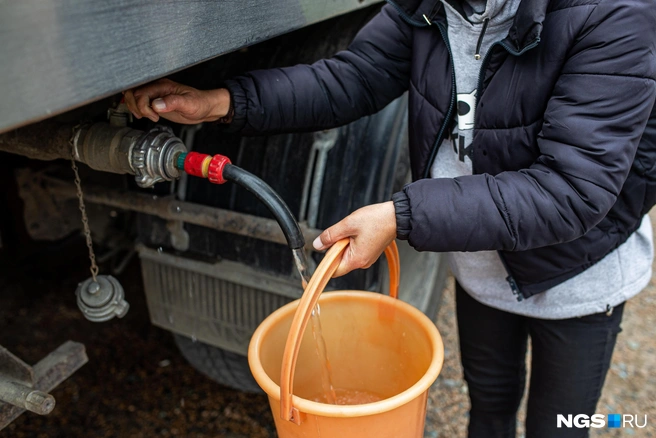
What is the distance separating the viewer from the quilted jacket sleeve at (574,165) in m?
0.91

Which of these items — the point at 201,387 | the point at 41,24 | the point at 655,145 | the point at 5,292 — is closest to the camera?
the point at 41,24

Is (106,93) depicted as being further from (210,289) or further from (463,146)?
(210,289)

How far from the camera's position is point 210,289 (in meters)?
1.58

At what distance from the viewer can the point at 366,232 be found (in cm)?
96

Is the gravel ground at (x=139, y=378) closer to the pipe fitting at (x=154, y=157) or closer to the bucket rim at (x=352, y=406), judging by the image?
the bucket rim at (x=352, y=406)

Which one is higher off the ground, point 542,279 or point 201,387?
point 542,279

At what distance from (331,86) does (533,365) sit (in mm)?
802

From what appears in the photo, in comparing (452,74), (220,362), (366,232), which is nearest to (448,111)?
(452,74)

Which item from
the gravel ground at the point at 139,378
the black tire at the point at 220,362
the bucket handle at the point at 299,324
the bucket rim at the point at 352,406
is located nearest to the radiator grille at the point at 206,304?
the black tire at the point at 220,362


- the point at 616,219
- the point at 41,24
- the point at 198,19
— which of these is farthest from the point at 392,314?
the point at 41,24

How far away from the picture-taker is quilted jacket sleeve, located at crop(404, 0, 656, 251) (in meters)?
0.91

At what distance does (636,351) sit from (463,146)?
1.75 metres

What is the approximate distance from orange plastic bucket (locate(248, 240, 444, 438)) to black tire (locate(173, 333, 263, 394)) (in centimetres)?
59

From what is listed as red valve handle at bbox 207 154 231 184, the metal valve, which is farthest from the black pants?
the metal valve
